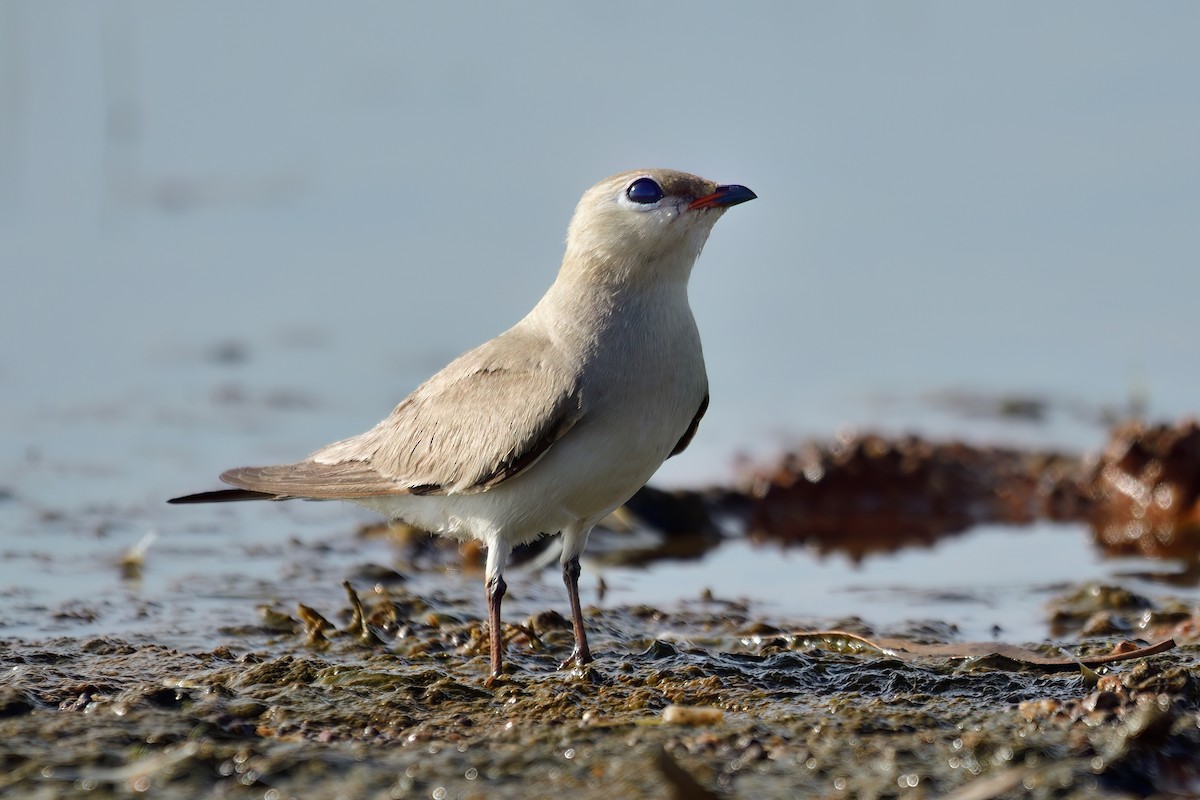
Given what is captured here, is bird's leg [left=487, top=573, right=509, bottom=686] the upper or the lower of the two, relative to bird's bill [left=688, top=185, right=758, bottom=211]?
lower

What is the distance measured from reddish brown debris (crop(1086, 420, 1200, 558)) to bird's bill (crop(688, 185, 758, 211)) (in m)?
4.07

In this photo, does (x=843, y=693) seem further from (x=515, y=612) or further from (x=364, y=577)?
(x=364, y=577)

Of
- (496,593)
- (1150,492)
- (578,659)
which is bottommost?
(578,659)

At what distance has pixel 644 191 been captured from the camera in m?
5.89

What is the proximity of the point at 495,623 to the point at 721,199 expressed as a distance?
1.81m

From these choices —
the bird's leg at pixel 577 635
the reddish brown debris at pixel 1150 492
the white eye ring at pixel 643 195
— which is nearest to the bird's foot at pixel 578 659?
the bird's leg at pixel 577 635

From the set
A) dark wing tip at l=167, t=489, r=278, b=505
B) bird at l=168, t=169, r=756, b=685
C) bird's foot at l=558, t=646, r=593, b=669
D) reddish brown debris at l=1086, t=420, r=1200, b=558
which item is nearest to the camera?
bird at l=168, t=169, r=756, b=685

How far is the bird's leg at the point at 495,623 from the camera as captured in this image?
18.1ft

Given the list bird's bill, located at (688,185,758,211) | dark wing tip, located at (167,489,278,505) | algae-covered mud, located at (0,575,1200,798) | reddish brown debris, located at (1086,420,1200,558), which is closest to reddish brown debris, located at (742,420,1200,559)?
reddish brown debris, located at (1086,420,1200,558)

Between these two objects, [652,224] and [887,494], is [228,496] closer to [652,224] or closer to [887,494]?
[652,224]

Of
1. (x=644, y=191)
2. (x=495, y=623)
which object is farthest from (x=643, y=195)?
(x=495, y=623)

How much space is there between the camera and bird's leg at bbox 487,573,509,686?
5507 mm

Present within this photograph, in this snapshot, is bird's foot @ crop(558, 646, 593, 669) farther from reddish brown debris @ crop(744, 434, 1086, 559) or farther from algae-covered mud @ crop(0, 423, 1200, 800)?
reddish brown debris @ crop(744, 434, 1086, 559)

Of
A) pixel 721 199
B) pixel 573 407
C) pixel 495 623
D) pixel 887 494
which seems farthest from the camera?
pixel 887 494
